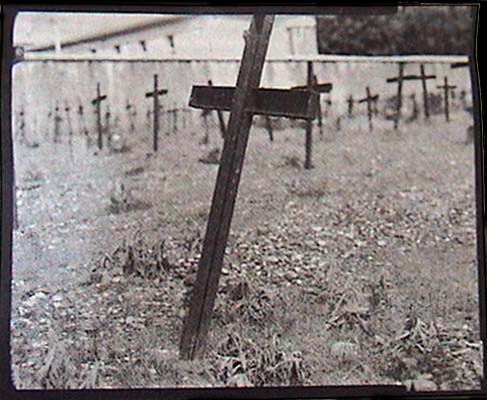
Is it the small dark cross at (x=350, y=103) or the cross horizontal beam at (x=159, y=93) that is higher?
the cross horizontal beam at (x=159, y=93)

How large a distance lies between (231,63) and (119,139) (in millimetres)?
157

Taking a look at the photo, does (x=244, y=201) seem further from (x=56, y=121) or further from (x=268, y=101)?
(x=56, y=121)

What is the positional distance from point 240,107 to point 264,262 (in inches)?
7.2

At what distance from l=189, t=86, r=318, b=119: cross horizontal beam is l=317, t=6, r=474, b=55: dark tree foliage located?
0.06m

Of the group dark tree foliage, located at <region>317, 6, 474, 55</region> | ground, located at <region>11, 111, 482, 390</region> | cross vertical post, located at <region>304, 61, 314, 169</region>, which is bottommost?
ground, located at <region>11, 111, 482, 390</region>

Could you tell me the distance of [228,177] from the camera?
962 millimetres

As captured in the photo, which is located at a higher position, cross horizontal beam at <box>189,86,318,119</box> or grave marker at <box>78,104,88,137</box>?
cross horizontal beam at <box>189,86,318,119</box>

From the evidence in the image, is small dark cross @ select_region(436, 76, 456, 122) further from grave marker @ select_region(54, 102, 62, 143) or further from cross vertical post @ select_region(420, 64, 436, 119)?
grave marker @ select_region(54, 102, 62, 143)

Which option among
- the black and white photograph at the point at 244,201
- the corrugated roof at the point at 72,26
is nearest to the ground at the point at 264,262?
the black and white photograph at the point at 244,201

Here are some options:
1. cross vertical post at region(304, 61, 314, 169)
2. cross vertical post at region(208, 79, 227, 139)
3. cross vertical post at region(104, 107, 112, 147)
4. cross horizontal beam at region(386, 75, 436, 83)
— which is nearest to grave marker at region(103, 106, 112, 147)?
cross vertical post at region(104, 107, 112, 147)

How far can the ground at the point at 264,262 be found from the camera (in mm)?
938

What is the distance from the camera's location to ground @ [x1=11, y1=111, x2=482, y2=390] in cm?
94

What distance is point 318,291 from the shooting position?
96cm

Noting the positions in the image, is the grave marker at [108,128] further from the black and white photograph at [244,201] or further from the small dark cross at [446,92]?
the small dark cross at [446,92]
